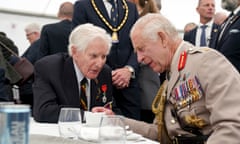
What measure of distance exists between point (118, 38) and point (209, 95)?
151cm

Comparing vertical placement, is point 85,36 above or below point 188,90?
above

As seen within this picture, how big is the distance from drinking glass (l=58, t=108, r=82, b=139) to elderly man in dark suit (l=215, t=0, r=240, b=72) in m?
1.48

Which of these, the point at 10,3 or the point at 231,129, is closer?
the point at 231,129

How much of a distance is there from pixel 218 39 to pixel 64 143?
179cm

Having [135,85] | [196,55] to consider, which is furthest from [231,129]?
[135,85]

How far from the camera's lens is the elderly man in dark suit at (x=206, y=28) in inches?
154

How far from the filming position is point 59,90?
2432mm

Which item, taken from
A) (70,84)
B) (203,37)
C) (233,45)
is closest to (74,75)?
(70,84)

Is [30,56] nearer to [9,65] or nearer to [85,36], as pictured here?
[9,65]

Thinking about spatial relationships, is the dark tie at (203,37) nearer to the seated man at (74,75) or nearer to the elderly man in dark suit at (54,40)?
the elderly man in dark suit at (54,40)

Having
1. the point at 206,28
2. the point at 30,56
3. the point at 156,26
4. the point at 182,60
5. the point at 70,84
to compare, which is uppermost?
the point at 156,26

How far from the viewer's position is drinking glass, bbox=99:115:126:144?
1352 millimetres

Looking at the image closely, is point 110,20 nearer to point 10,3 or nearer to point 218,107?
point 218,107

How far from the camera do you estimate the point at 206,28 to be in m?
4.03
